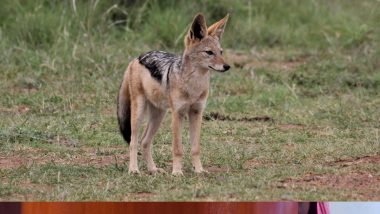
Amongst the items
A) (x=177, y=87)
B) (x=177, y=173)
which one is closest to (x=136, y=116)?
(x=177, y=87)

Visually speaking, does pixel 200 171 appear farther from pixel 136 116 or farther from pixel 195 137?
pixel 136 116

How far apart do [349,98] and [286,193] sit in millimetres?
3973

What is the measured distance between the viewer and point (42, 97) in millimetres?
8672

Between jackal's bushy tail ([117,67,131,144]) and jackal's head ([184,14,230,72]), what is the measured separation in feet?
1.83

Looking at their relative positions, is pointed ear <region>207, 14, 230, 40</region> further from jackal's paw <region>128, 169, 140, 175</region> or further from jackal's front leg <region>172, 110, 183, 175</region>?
jackal's paw <region>128, 169, 140, 175</region>

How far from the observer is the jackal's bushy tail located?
6.38m

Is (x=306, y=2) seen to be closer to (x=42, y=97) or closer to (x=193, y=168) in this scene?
(x=42, y=97)

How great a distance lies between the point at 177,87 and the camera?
603 centimetres

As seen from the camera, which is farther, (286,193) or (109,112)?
(109,112)

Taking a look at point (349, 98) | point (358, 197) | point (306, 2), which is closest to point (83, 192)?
point (358, 197)

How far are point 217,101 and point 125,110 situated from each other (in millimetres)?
2481

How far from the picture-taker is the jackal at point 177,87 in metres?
6.02

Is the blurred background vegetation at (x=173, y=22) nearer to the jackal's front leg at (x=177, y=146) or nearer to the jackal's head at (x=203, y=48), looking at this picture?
the jackal's head at (x=203, y=48)

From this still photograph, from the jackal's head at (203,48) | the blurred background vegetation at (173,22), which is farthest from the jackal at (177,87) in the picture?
the blurred background vegetation at (173,22)
